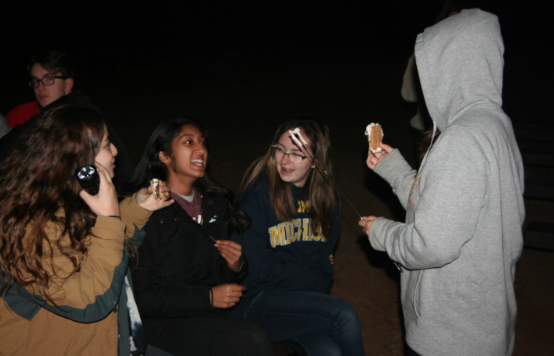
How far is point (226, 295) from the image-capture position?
2641 mm

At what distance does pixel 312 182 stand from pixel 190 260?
1.10m

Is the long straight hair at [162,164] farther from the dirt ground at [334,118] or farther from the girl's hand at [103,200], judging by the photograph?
the dirt ground at [334,118]

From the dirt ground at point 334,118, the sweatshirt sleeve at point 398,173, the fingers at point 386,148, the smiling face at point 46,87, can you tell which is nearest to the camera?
the sweatshirt sleeve at point 398,173

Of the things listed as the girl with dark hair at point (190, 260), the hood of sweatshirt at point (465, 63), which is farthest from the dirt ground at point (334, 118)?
the hood of sweatshirt at point (465, 63)

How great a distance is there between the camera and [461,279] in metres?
1.81

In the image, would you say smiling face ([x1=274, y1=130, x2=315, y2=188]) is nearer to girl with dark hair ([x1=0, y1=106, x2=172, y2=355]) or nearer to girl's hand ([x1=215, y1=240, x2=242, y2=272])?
girl's hand ([x1=215, y1=240, x2=242, y2=272])

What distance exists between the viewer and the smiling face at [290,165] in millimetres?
3086

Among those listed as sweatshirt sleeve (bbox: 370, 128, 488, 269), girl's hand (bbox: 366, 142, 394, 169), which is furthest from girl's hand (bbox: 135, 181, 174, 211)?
Answer: sweatshirt sleeve (bbox: 370, 128, 488, 269)

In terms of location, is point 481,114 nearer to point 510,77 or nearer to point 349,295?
point 349,295

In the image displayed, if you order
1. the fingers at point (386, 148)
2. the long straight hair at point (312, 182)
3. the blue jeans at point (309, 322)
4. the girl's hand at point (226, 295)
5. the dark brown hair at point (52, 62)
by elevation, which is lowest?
the blue jeans at point (309, 322)

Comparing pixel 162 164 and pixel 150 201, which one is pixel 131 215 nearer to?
pixel 150 201

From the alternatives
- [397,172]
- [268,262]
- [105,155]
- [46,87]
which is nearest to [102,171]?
[105,155]

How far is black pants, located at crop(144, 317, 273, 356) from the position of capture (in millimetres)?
2441

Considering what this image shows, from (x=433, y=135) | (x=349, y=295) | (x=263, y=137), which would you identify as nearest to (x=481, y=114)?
(x=433, y=135)
